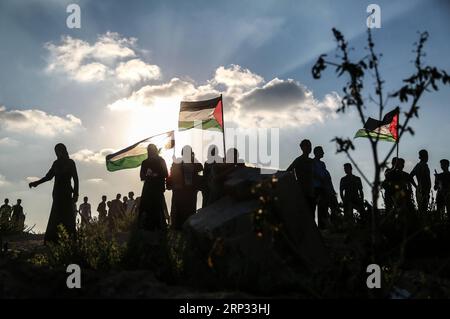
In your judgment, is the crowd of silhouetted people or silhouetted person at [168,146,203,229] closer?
the crowd of silhouetted people

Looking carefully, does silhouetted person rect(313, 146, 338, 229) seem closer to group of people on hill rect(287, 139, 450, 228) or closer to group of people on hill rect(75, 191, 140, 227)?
group of people on hill rect(287, 139, 450, 228)

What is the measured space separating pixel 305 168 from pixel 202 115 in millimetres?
4480

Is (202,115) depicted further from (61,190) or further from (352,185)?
(61,190)

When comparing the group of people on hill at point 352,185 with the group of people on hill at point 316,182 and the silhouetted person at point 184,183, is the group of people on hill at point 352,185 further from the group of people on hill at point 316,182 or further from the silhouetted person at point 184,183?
the silhouetted person at point 184,183

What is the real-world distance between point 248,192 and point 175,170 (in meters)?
5.91

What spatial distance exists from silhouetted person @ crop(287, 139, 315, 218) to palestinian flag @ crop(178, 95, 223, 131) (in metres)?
3.55

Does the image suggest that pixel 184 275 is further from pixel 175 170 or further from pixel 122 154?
pixel 122 154

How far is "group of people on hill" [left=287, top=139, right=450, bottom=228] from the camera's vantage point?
33.3ft

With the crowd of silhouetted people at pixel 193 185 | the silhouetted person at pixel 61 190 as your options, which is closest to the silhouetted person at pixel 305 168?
the crowd of silhouetted people at pixel 193 185

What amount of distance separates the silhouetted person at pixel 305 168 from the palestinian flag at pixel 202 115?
140 inches

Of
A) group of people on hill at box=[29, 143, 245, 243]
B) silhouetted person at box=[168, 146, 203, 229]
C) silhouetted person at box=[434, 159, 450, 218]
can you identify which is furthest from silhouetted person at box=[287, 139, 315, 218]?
silhouetted person at box=[434, 159, 450, 218]

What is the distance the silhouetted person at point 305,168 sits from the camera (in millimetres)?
10453

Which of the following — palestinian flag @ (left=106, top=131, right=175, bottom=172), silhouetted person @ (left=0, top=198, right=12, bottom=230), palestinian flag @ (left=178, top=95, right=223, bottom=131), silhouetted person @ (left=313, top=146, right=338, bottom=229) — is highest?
palestinian flag @ (left=178, top=95, right=223, bottom=131)
